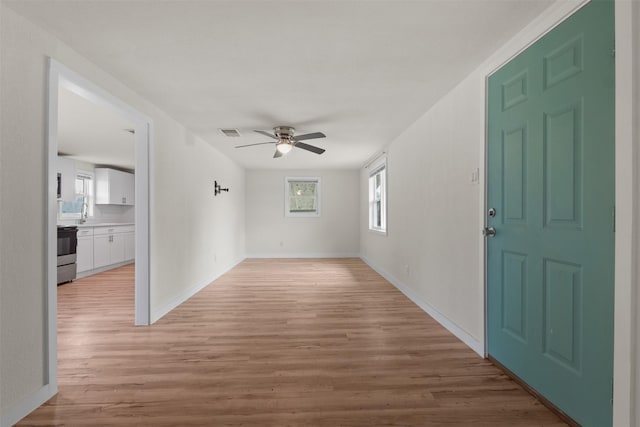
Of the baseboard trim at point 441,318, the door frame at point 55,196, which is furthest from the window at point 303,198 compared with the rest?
the door frame at point 55,196

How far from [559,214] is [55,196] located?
3.04 meters

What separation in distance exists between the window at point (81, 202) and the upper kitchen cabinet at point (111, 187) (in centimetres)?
15

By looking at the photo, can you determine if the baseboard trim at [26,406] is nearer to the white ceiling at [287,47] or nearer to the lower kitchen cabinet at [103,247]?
the white ceiling at [287,47]

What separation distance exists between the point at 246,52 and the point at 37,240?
5.92 feet

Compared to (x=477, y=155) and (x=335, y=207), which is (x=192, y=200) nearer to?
(x=477, y=155)

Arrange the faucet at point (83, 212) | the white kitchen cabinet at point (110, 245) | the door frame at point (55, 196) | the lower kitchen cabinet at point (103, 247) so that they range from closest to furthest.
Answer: the door frame at point (55, 196)
the lower kitchen cabinet at point (103, 247)
the white kitchen cabinet at point (110, 245)
the faucet at point (83, 212)

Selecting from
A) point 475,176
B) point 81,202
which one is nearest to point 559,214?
point 475,176

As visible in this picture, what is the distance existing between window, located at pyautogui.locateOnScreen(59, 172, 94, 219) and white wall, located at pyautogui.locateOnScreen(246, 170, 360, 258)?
3.50 m

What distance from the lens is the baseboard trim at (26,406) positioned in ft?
5.23

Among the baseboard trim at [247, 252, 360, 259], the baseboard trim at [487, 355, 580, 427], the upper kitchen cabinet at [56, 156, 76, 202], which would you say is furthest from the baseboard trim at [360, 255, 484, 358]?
the upper kitchen cabinet at [56, 156, 76, 202]

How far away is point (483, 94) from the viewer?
2.33m

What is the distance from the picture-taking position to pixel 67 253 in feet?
16.3

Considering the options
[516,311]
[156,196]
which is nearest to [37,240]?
[156,196]

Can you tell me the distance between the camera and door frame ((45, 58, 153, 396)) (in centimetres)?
189
